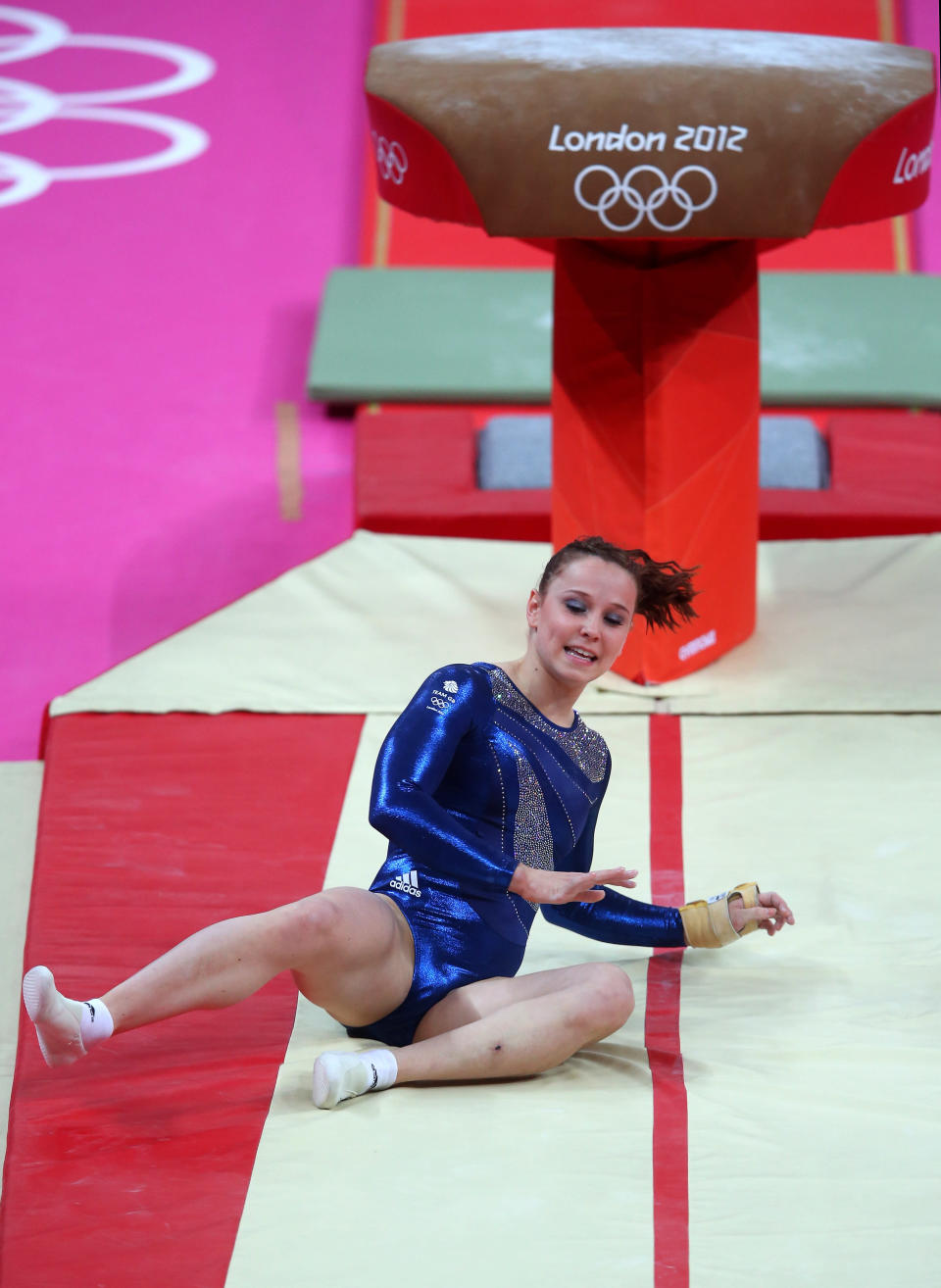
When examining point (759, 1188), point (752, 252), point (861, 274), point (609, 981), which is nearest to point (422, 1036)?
point (609, 981)

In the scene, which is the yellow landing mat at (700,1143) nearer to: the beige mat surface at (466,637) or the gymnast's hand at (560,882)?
the gymnast's hand at (560,882)

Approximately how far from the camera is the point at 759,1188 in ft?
6.72

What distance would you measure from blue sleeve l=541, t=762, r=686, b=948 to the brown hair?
0.30 meters

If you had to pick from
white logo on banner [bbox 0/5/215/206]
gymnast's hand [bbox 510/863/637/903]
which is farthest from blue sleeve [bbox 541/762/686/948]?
white logo on banner [bbox 0/5/215/206]

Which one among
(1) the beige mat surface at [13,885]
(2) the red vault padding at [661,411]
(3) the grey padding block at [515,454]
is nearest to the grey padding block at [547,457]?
(3) the grey padding block at [515,454]

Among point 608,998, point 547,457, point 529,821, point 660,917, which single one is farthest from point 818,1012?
point 547,457

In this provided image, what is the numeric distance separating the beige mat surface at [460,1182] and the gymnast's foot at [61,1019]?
276mm

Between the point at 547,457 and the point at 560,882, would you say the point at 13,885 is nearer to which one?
the point at 560,882

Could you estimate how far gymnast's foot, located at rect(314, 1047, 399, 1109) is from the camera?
2.16m

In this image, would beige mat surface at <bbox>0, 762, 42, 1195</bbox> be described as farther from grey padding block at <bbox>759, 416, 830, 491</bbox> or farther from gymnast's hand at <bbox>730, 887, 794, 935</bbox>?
grey padding block at <bbox>759, 416, 830, 491</bbox>

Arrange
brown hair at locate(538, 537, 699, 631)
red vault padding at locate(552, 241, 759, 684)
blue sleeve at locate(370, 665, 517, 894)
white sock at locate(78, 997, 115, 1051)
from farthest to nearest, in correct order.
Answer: red vault padding at locate(552, 241, 759, 684), brown hair at locate(538, 537, 699, 631), blue sleeve at locate(370, 665, 517, 894), white sock at locate(78, 997, 115, 1051)

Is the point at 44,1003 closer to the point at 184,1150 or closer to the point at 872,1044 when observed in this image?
the point at 184,1150

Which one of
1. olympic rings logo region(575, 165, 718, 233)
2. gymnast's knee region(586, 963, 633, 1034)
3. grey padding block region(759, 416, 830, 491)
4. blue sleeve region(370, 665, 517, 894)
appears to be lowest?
grey padding block region(759, 416, 830, 491)

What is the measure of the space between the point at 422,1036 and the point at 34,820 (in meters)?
1.35
